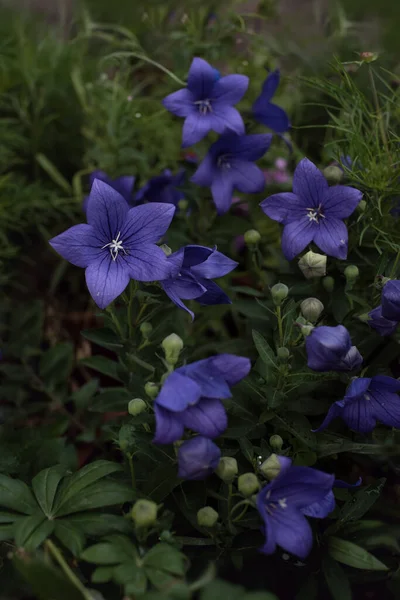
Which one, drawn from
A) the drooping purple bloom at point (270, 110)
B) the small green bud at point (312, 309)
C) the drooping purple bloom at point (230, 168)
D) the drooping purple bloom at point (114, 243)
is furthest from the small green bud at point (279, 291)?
the drooping purple bloom at point (270, 110)

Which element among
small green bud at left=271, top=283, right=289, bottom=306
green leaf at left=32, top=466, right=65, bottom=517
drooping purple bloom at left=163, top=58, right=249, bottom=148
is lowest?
green leaf at left=32, top=466, right=65, bottom=517

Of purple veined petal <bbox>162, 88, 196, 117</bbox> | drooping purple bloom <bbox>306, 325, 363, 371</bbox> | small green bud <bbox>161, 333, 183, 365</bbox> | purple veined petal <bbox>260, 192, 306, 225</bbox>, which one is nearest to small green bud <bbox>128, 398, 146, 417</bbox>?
small green bud <bbox>161, 333, 183, 365</bbox>

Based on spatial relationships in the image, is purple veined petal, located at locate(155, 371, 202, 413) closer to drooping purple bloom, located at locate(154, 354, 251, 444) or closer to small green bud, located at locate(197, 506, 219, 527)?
drooping purple bloom, located at locate(154, 354, 251, 444)

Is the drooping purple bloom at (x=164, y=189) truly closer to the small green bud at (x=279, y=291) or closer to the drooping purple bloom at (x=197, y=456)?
the small green bud at (x=279, y=291)


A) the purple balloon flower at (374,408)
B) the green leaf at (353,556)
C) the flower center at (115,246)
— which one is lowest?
the green leaf at (353,556)

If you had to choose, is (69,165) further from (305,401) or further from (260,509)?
(260,509)
